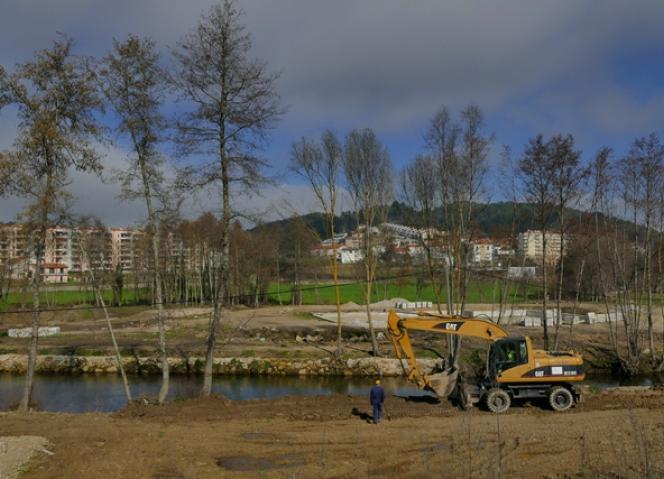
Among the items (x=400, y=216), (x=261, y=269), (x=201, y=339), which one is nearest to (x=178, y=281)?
(x=261, y=269)

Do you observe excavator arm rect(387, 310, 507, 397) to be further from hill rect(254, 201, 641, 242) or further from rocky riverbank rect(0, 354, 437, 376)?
rocky riverbank rect(0, 354, 437, 376)

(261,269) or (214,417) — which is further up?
(261,269)

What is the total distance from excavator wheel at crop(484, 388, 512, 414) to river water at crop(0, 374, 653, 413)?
8.04 m

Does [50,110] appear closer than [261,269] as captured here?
Yes

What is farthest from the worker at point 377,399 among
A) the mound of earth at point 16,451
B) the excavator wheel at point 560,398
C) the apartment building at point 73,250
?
the apartment building at point 73,250

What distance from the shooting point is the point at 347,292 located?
94.0 m

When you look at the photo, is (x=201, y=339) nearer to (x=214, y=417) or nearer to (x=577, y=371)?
(x=214, y=417)

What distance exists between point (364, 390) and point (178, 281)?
1887 inches

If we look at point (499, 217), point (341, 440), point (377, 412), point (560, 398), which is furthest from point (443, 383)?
point (499, 217)

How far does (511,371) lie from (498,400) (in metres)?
0.93

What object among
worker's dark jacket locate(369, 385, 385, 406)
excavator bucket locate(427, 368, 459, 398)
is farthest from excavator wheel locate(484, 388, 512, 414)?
worker's dark jacket locate(369, 385, 385, 406)

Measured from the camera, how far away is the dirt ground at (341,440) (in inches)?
467

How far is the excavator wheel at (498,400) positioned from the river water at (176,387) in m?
8.04

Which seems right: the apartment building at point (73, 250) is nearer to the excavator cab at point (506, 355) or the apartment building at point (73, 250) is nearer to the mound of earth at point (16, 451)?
the mound of earth at point (16, 451)
